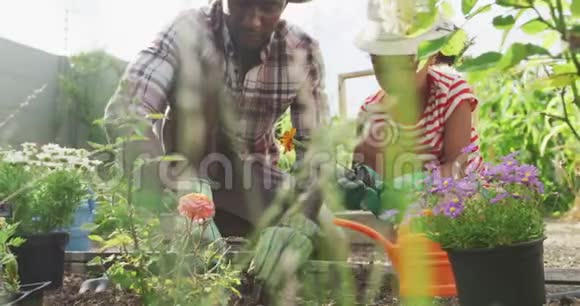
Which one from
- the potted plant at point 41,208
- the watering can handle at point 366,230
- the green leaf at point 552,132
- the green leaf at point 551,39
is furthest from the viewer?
the green leaf at point 552,132

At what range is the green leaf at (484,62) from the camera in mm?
347

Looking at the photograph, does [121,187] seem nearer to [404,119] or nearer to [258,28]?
[258,28]

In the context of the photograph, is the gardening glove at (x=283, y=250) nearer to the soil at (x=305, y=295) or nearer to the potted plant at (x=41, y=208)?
the soil at (x=305, y=295)

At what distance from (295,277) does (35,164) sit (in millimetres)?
561

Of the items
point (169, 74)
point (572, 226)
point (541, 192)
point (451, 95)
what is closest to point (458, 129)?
point (451, 95)

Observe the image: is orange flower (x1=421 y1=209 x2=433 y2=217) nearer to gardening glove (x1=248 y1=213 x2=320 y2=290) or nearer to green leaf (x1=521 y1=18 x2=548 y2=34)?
gardening glove (x1=248 y1=213 x2=320 y2=290)

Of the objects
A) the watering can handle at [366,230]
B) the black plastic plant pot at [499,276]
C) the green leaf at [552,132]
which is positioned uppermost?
the green leaf at [552,132]

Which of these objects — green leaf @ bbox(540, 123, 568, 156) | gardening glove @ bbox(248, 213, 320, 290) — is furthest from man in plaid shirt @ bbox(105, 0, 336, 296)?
green leaf @ bbox(540, 123, 568, 156)

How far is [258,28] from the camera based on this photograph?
1.15m

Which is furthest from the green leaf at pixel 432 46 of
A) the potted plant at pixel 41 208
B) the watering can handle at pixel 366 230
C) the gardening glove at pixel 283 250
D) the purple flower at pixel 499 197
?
the potted plant at pixel 41 208

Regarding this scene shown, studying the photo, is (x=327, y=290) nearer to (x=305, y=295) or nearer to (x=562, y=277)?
(x=305, y=295)

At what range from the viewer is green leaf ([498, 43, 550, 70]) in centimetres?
33

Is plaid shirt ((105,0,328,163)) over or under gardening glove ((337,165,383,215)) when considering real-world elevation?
over

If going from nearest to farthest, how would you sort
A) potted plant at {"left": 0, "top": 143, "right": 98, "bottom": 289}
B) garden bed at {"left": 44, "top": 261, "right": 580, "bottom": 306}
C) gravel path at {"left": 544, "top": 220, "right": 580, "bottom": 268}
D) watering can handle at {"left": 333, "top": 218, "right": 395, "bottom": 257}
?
watering can handle at {"left": 333, "top": 218, "right": 395, "bottom": 257} → garden bed at {"left": 44, "top": 261, "right": 580, "bottom": 306} → potted plant at {"left": 0, "top": 143, "right": 98, "bottom": 289} → gravel path at {"left": 544, "top": 220, "right": 580, "bottom": 268}
